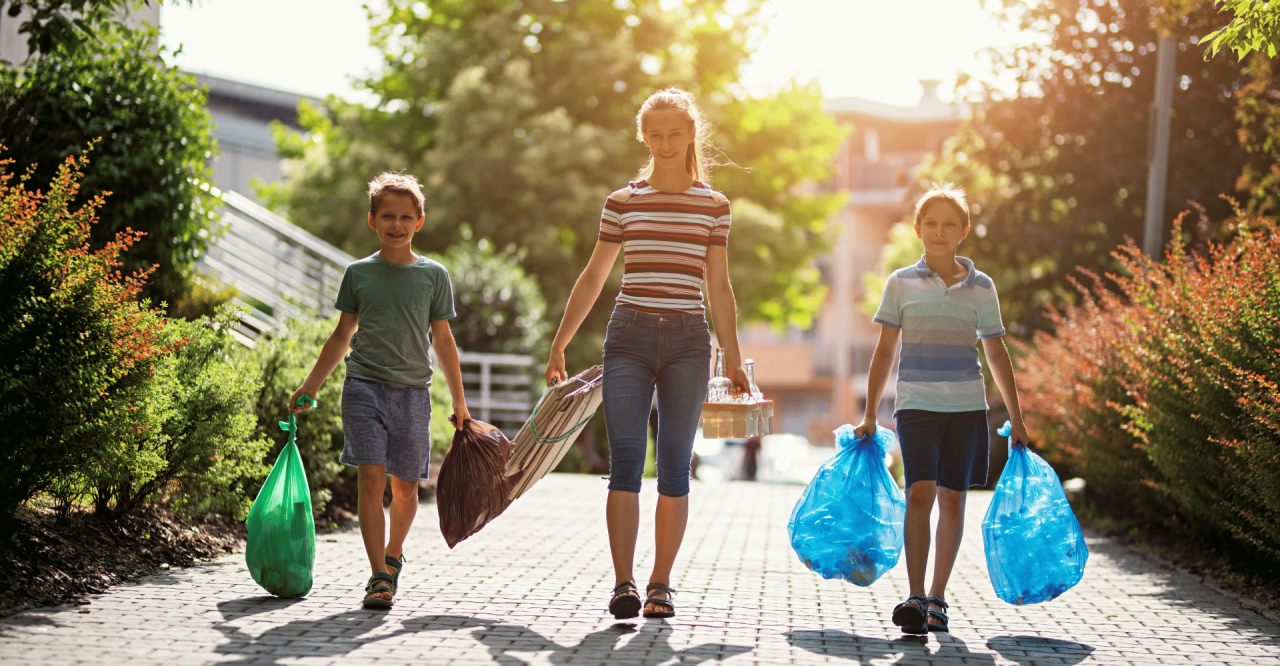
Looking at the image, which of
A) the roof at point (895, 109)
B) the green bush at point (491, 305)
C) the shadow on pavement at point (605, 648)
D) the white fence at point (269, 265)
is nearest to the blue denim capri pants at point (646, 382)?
the shadow on pavement at point (605, 648)

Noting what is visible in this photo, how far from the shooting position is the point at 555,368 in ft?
16.7

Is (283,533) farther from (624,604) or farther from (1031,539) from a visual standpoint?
(1031,539)

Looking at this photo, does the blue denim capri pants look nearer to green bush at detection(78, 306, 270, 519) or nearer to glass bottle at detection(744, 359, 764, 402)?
glass bottle at detection(744, 359, 764, 402)

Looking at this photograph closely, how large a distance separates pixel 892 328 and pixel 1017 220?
14.1 metres

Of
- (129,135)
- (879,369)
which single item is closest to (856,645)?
(879,369)

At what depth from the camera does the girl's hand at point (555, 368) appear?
5031mm

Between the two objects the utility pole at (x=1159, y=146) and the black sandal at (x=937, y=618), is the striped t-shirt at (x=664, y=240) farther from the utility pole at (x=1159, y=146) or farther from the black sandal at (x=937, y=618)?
the utility pole at (x=1159, y=146)

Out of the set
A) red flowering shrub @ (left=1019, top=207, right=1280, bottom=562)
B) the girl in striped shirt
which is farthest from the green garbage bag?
red flowering shrub @ (left=1019, top=207, right=1280, bottom=562)

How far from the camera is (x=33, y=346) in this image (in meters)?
4.77

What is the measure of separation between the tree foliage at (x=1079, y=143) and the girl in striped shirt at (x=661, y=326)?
12.1m

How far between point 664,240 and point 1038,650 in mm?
2169

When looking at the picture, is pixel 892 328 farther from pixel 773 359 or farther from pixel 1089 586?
pixel 773 359

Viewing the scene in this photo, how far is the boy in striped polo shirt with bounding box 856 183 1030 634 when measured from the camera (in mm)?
5086

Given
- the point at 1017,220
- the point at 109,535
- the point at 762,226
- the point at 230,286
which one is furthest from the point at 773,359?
the point at 109,535
